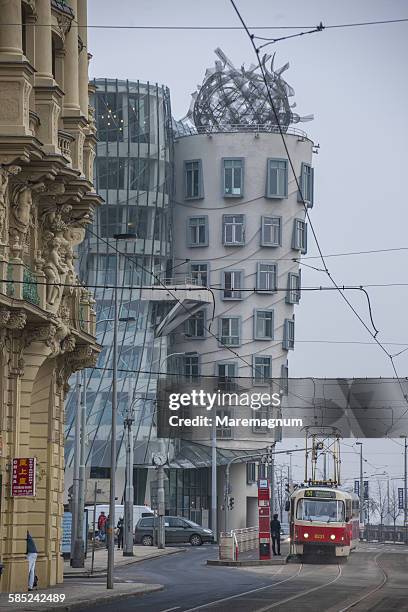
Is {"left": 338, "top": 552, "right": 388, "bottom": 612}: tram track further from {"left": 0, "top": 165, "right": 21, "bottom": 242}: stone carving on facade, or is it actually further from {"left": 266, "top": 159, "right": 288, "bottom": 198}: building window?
{"left": 266, "top": 159, "right": 288, "bottom": 198}: building window

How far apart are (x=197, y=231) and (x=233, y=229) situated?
2.96m

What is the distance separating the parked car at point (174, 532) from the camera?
86.1 metres

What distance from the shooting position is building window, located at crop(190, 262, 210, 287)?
11200cm

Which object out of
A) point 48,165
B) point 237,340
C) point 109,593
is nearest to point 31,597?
point 109,593

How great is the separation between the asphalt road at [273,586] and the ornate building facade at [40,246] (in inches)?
165

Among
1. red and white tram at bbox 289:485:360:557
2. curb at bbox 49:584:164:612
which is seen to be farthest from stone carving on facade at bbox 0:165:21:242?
red and white tram at bbox 289:485:360:557

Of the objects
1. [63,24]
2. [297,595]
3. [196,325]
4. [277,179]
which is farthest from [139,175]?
[297,595]

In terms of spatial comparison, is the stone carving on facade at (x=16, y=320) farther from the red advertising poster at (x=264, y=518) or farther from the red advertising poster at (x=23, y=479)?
the red advertising poster at (x=264, y=518)

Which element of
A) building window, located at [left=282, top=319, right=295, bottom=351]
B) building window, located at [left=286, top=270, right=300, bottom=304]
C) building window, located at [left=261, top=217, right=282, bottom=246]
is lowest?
building window, located at [left=282, top=319, right=295, bottom=351]

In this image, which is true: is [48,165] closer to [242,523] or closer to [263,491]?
[263,491]

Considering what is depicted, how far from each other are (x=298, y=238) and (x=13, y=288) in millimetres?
77110

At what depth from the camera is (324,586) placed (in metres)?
43.6

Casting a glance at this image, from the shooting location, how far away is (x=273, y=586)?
43.6 meters

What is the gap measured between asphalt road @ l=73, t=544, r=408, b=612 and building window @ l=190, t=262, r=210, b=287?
45519 mm
